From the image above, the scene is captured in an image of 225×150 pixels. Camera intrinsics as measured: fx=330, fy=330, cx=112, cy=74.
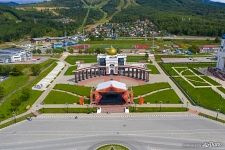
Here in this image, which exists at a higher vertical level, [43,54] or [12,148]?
[43,54]

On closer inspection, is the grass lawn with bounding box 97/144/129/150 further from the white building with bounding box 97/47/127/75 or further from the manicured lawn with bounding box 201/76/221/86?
the manicured lawn with bounding box 201/76/221/86

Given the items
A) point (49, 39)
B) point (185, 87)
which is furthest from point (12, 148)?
point (49, 39)

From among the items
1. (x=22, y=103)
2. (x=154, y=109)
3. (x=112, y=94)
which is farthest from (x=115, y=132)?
(x=22, y=103)

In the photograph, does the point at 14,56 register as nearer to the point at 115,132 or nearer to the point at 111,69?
the point at 111,69

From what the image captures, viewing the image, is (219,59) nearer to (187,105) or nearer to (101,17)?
(187,105)

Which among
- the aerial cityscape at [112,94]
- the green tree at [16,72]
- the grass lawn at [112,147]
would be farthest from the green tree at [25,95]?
the grass lawn at [112,147]

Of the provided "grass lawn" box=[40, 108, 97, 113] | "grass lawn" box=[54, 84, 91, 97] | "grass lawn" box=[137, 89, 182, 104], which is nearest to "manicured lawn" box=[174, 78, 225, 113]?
"grass lawn" box=[137, 89, 182, 104]
